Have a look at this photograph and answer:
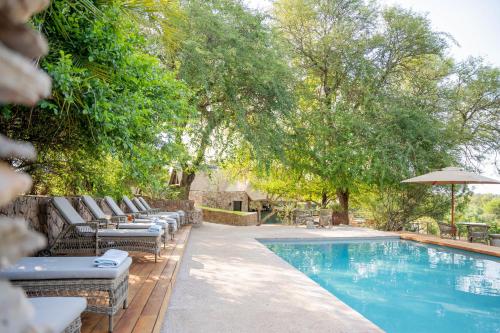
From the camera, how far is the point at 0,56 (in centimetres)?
67

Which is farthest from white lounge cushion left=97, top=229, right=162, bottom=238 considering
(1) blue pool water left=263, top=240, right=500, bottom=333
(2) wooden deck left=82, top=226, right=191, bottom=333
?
(1) blue pool water left=263, top=240, right=500, bottom=333

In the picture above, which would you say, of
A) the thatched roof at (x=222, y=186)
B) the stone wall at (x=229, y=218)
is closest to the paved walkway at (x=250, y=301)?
the stone wall at (x=229, y=218)

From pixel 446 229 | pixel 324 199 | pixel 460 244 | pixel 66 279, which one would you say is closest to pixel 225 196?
pixel 324 199

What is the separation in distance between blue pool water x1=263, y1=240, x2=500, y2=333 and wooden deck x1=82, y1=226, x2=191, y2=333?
3.03 m

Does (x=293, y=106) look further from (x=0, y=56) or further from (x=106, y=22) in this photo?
(x=0, y=56)

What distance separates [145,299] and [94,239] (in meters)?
2.57

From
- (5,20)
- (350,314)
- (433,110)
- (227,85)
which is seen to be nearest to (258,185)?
(227,85)

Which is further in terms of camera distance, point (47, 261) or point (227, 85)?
point (227, 85)

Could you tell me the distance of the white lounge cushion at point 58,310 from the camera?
2.35 meters

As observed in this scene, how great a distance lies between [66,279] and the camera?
3.46m

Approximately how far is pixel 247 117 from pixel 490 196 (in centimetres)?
3881

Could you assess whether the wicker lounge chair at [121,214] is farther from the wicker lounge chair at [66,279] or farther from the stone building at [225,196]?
the stone building at [225,196]

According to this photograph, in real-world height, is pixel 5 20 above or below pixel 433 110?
below

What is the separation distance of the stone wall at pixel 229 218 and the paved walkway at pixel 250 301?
8406mm
